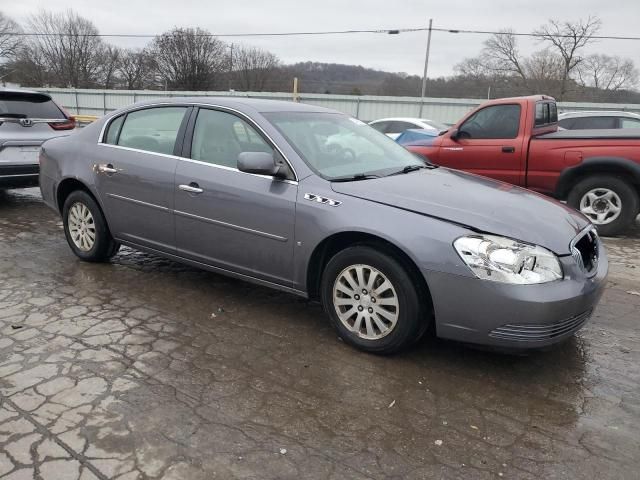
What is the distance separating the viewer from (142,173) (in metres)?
4.49

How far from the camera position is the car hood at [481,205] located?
3.18 meters

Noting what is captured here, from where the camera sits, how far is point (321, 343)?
3.72 m

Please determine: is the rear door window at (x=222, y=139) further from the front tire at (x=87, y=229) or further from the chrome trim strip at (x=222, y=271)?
the front tire at (x=87, y=229)

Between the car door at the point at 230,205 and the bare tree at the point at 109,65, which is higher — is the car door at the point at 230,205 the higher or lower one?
the lower one

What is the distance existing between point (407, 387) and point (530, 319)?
0.79 meters

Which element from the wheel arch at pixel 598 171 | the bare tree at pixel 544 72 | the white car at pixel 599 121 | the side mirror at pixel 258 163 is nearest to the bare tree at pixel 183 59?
the bare tree at pixel 544 72

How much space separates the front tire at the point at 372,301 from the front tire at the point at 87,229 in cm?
249

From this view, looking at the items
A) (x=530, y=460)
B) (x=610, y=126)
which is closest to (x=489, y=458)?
(x=530, y=460)

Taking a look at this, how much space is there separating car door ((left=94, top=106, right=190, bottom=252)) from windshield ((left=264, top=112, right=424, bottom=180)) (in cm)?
95

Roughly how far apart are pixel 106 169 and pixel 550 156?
5.24 meters

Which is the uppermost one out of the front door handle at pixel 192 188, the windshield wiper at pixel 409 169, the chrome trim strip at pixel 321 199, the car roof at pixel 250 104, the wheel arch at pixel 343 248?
the car roof at pixel 250 104

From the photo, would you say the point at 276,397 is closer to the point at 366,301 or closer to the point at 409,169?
the point at 366,301

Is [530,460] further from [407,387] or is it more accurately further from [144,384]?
[144,384]

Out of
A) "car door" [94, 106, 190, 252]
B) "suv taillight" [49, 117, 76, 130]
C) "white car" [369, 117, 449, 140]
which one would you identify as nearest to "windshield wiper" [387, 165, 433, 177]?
"car door" [94, 106, 190, 252]
